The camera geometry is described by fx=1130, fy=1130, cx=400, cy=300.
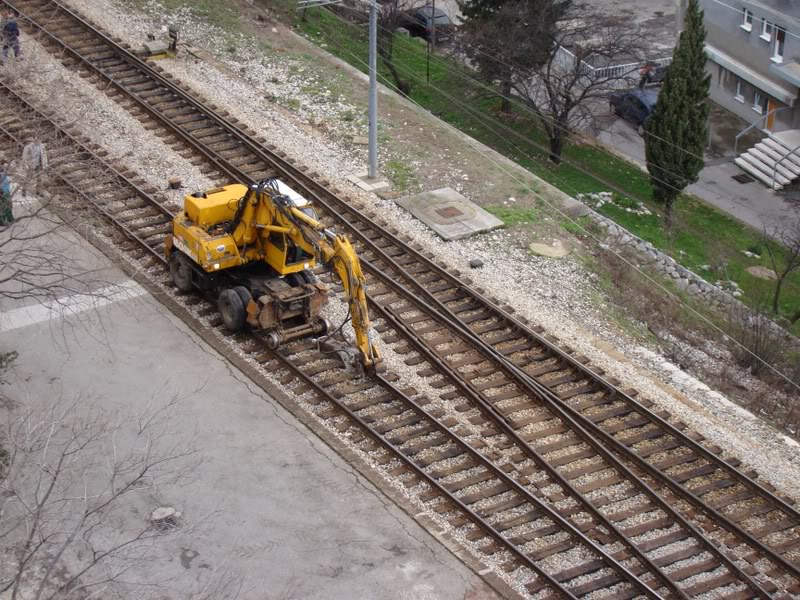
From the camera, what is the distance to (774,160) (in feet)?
118

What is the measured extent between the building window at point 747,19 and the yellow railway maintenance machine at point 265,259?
82.2 ft

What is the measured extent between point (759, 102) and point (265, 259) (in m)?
25.9

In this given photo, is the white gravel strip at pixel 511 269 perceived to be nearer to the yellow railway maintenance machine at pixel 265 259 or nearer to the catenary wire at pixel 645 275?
the catenary wire at pixel 645 275

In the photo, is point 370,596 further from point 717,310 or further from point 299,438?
point 717,310

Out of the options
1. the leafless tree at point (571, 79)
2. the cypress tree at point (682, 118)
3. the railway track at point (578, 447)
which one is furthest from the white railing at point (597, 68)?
the railway track at point (578, 447)

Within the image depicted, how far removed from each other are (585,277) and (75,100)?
13.1 metres

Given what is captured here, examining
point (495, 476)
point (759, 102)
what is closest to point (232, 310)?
point (495, 476)

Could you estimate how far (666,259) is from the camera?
25.9 m

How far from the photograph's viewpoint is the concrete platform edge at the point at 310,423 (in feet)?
49.6

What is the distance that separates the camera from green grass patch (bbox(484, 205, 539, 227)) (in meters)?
24.4

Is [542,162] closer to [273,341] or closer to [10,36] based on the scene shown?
[10,36]

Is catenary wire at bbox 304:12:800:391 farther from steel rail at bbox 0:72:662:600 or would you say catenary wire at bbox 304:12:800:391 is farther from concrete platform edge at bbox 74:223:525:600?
concrete platform edge at bbox 74:223:525:600

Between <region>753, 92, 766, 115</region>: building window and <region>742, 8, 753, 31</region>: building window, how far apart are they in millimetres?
2276

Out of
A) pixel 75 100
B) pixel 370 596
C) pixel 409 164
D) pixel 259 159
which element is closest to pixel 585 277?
pixel 409 164
